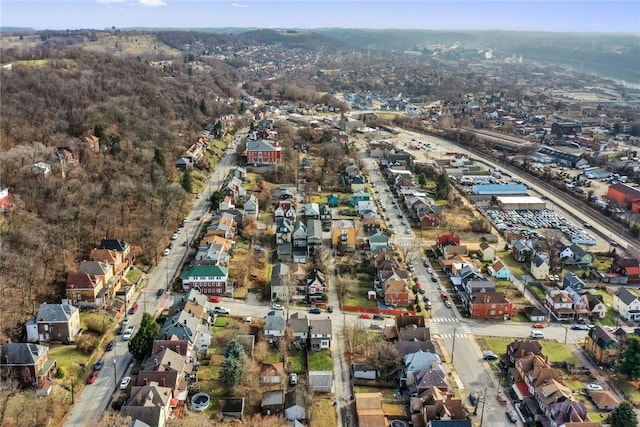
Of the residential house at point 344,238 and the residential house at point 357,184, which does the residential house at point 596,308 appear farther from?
the residential house at point 357,184

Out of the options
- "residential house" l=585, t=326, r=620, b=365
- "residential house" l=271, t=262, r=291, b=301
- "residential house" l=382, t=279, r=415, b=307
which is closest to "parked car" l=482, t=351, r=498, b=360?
"residential house" l=585, t=326, r=620, b=365

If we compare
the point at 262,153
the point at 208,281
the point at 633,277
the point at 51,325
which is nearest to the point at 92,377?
the point at 51,325

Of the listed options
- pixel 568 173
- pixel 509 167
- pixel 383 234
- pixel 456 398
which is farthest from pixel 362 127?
pixel 456 398

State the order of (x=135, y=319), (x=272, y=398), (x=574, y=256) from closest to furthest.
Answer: (x=272, y=398), (x=135, y=319), (x=574, y=256)

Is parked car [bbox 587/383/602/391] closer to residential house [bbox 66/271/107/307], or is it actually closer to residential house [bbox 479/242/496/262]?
residential house [bbox 479/242/496/262]

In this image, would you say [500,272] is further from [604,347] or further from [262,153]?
[262,153]

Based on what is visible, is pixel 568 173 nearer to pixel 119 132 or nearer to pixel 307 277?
pixel 307 277
